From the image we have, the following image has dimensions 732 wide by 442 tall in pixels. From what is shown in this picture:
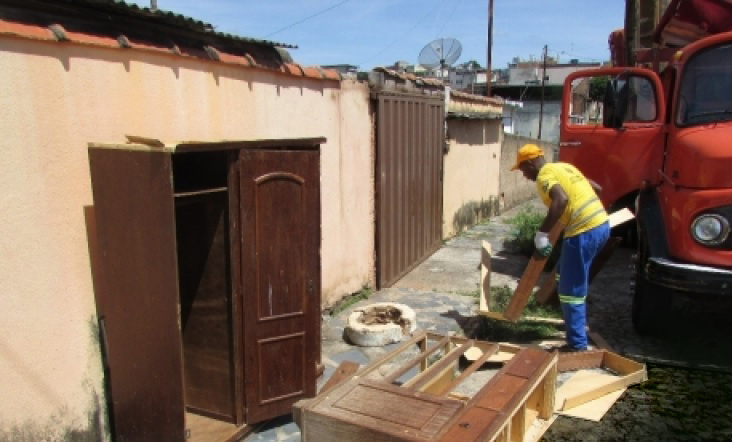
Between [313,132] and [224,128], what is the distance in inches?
53.2

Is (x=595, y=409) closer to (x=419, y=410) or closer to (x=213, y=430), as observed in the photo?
(x=419, y=410)

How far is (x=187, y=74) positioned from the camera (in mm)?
3803

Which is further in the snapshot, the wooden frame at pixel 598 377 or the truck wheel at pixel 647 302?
the truck wheel at pixel 647 302

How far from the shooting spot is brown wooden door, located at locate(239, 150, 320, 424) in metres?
3.56

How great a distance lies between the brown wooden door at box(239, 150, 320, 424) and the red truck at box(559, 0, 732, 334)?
2.84 metres

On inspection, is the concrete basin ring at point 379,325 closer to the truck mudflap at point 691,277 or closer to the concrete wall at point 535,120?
the truck mudflap at point 691,277

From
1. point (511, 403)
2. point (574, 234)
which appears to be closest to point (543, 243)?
point (574, 234)

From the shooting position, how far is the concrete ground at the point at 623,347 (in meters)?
3.86

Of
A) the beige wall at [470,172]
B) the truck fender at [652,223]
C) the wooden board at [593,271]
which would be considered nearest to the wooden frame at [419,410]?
the truck fender at [652,223]

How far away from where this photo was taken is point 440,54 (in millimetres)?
12125

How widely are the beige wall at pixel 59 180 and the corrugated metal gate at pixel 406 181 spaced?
9.85 feet

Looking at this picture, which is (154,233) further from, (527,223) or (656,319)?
(527,223)

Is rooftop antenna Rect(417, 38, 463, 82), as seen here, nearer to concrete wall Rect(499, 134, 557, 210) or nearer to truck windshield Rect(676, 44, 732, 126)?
concrete wall Rect(499, 134, 557, 210)

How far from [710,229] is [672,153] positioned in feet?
2.77
